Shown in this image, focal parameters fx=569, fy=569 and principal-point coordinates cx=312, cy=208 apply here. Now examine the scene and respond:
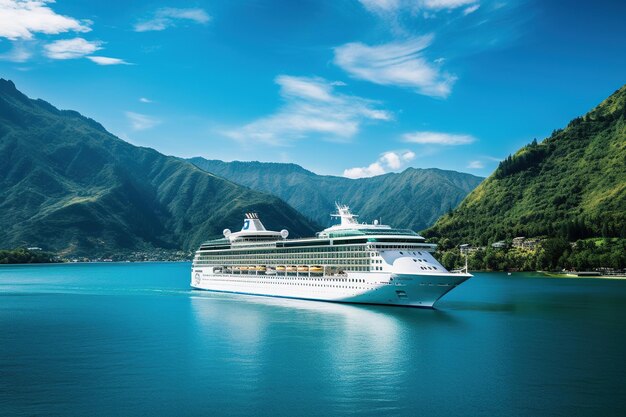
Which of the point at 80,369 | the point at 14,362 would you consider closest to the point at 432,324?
the point at 80,369

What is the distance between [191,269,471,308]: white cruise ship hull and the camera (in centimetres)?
8019

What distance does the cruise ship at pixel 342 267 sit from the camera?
81625mm

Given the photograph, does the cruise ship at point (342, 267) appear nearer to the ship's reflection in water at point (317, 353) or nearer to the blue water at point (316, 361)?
the ship's reflection in water at point (317, 353)

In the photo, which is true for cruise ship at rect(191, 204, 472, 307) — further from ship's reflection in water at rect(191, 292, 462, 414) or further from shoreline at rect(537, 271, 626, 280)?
shoreline at rect(537, 271, 626, 280)

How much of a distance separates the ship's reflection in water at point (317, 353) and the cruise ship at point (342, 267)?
2978mm

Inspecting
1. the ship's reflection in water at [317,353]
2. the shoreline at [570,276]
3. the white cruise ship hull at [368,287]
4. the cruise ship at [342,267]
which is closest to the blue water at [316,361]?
the ship's reflection in water at [317,353]

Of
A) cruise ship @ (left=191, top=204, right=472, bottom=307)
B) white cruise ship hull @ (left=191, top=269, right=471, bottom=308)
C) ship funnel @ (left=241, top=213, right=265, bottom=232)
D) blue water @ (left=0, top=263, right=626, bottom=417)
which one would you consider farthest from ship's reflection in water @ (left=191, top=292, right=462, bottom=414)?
ship funnel @ (left=241, top=213, right=265, bottom=232)

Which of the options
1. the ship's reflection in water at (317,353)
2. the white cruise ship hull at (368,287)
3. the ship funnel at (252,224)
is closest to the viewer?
the ship's reflection in water at (317,353)

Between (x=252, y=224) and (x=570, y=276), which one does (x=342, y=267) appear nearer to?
(x=252, y=224)

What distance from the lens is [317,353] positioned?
2130 inches

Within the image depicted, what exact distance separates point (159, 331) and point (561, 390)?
1804 inches

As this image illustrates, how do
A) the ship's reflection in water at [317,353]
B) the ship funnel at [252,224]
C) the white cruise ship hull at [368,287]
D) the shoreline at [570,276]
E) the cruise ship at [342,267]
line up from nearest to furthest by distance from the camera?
the ship's reflection in water at [317,353] < the white cruise ship hull at [368,287] < the cruise ship at [342,267] < the ship funnel at [252,224] < the shoreline at [570,276]

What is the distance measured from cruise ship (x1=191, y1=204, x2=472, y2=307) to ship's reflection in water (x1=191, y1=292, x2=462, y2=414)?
2.98m

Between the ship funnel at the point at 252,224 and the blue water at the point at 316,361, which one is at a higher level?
the ship funnel at the point at 252,224
